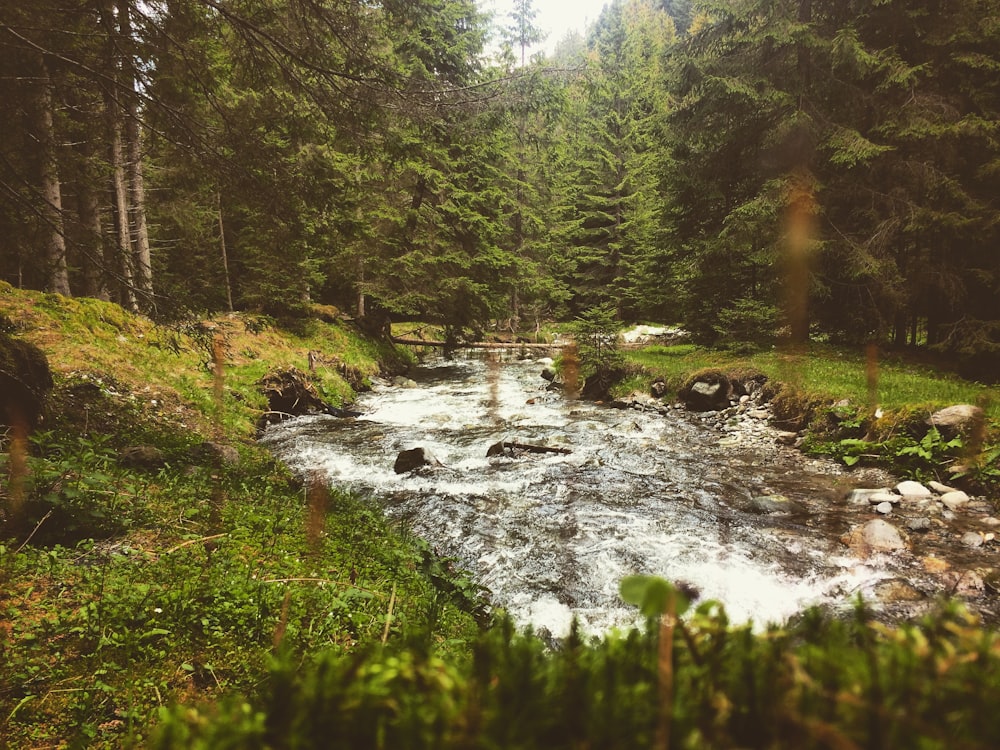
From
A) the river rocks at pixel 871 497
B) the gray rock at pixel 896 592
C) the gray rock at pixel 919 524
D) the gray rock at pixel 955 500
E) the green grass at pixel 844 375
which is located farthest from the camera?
the green grass at pixel 844 375

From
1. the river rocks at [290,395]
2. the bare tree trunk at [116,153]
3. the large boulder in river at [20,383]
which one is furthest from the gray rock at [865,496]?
the river rocks at [290,395]

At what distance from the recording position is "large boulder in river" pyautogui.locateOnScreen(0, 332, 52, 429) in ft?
17.8

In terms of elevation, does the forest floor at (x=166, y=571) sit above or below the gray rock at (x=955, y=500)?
above

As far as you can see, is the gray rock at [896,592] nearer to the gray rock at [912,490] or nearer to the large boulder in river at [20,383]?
the gray rock at [912,490]

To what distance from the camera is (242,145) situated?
20.6 ft

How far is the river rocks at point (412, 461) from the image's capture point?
27.7 feet

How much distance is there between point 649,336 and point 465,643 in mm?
25749

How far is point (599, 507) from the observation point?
23.1 feet

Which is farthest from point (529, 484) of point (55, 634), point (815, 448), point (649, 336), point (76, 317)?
point (649, 336)

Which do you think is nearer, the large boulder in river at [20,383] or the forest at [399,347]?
the forest at [399,347]

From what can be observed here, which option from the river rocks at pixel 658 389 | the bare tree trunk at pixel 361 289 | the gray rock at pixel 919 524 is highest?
the bare tree trunk at pixel 361 289

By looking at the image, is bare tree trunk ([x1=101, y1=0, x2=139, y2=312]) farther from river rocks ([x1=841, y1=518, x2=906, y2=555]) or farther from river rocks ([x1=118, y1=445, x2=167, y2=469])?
river rocks ([x1=841, y1=518, x2=906, y2=555])

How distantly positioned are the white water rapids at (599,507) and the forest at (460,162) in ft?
12.8

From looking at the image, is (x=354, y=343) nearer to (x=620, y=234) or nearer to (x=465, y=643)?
(x=465, y=643)
